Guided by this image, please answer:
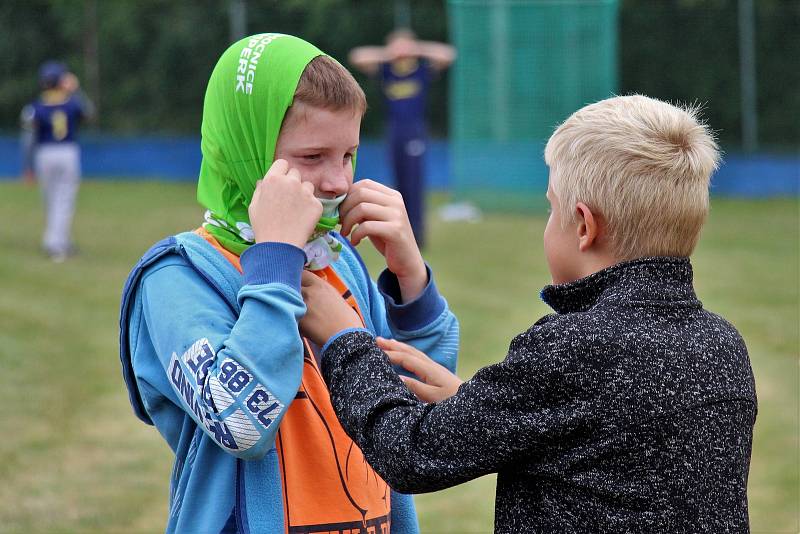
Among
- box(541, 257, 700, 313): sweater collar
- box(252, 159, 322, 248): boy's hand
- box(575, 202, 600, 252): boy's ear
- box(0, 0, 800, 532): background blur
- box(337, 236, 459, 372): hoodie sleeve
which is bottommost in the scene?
box(0, 0, 800, 532): background blur

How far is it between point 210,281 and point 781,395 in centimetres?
548

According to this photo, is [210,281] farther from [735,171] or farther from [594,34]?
[735,171]

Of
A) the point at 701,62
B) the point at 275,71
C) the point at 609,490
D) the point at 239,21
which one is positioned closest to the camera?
the point at 609,490

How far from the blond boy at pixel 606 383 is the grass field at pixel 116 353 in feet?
10.3

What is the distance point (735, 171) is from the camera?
20078 mm

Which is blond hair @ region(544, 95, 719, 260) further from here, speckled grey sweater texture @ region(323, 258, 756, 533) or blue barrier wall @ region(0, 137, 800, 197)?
blue barrier wall @ region(0, 137, 800, 197)

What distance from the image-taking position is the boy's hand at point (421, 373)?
82.2 inches

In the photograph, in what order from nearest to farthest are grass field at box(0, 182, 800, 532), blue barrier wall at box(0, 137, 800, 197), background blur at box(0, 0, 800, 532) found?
grass field at box(0, 182, 800, 532) → background blur at box(0, 0, 800, 532) → blue barrier wall at box(0, 137, 800, 197)

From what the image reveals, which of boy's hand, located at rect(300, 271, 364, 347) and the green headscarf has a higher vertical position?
the green headscarf

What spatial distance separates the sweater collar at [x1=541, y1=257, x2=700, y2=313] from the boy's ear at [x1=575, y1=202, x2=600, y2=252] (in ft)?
0.18

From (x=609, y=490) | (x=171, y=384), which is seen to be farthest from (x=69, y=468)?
(x=609, y=490)

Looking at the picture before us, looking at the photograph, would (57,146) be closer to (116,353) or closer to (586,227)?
(116,353)

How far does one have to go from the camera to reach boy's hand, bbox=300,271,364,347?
6.36 feet

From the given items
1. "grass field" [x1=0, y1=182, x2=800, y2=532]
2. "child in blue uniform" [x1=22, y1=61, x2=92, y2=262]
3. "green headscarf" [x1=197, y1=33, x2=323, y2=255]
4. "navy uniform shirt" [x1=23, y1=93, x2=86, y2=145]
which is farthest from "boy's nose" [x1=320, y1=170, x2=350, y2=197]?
"navy uniform shirt" [x1=23, y1=93, x2=86, y2=145]
